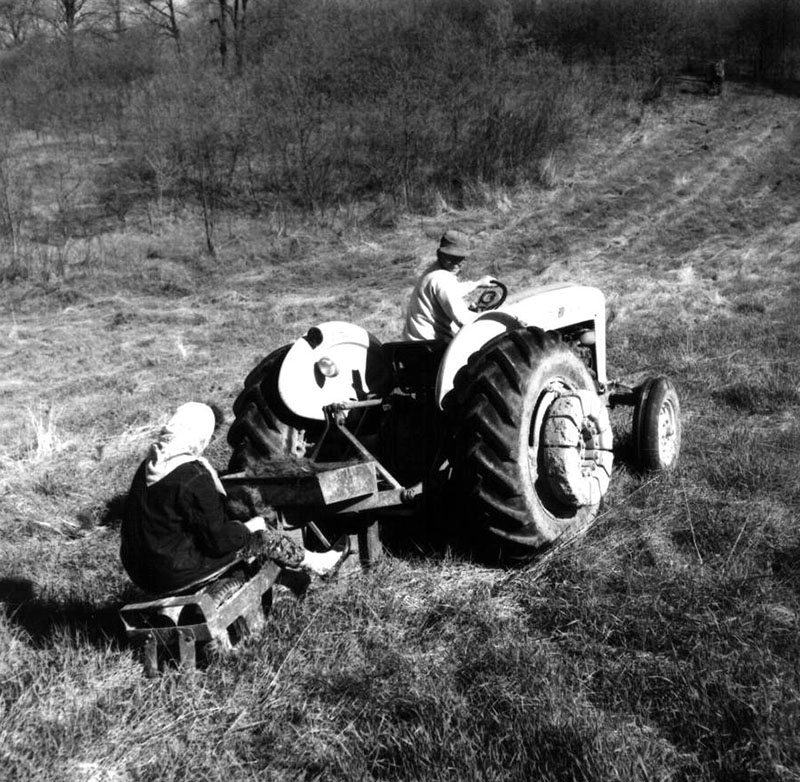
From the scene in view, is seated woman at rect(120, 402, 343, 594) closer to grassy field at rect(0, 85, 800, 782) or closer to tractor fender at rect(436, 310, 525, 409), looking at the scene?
grassy field at rect(0, 85, 800, 782)

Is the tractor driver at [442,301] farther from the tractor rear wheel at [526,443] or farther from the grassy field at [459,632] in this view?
the grassy field at [459,632]

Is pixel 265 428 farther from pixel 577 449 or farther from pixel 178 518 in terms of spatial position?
pixel 577 449

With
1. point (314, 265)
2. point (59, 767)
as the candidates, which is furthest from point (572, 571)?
point (314, 265)

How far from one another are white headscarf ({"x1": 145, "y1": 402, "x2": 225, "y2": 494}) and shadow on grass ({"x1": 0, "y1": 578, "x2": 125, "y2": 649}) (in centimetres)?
75

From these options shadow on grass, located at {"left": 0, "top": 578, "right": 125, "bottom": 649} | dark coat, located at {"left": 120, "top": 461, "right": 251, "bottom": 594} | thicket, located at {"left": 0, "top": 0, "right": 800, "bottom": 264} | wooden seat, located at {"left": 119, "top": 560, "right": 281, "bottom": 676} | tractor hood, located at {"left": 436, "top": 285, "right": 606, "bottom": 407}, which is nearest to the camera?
wooden seat, located at {"left": 119, "top": 560, "right": 281, "bottom": 676}

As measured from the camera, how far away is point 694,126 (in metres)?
28.0

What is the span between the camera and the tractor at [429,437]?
4.03 metres

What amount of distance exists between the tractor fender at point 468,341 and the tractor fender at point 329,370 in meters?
0.56

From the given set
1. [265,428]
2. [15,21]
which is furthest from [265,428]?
[15,21]

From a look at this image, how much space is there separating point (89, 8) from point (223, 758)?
43.2 metres

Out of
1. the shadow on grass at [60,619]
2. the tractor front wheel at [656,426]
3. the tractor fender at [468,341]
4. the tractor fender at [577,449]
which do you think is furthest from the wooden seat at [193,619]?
the tractor front wheel at [656,426]

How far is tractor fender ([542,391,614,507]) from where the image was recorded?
4348 millimetres

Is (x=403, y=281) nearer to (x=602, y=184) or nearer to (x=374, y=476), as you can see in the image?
(x=602, y=184)

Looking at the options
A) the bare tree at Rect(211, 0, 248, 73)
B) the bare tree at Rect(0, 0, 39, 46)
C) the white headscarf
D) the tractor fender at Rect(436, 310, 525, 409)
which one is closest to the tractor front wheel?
the tractor fender at Rect(436, 310, 525, 409)
